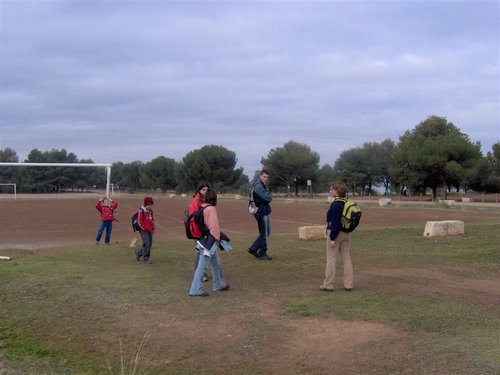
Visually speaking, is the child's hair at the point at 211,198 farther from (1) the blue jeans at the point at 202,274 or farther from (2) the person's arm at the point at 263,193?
(2) the person's arm at the point at 263,193

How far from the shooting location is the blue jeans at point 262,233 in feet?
34.7

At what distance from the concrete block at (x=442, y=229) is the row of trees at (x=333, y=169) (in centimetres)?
3887

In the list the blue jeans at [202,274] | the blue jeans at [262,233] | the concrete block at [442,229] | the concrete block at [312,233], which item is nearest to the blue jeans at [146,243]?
the blue jeans at [262,233]

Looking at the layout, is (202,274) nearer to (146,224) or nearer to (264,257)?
(146,224)

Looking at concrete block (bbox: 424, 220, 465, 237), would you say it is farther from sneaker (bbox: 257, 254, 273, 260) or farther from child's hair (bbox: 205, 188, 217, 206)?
child's hair (bbox: 205, 188, 217, 206)

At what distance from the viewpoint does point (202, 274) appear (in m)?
7.61

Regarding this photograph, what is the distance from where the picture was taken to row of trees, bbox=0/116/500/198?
54.6m

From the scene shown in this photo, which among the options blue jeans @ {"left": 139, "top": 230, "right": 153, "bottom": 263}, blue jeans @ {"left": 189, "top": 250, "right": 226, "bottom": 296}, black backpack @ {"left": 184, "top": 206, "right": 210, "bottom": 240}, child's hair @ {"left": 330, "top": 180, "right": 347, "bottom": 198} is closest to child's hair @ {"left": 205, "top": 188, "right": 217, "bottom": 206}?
black backpack @ {"left": 184, "top": 206, "right": 210, "bottom": 240}

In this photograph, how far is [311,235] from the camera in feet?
49.2

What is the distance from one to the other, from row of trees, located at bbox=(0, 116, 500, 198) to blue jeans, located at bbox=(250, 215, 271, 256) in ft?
150

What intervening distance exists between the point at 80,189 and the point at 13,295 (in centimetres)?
7417

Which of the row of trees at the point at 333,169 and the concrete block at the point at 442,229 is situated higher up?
the row of trees at the point at 333,169

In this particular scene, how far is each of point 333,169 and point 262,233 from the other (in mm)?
73819

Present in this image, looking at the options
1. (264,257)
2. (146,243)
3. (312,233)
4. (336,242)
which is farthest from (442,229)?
(336,242)
